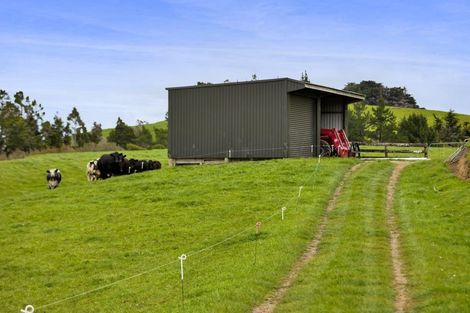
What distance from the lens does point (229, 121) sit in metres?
35.3

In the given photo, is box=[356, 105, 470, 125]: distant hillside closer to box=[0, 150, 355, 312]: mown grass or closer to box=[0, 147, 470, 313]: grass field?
box=[0, 150, 355, 312]: mown grass

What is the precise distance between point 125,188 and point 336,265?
56.9 feet

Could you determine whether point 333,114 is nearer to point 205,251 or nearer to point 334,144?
point 334,144

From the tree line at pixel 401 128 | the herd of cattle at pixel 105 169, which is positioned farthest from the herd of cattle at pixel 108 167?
the tree line at pixel 401 128

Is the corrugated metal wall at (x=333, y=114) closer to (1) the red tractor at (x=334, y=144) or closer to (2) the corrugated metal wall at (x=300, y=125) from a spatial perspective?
(1) the red tractor at (x=334, y=144)

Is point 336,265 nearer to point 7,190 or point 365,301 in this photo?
point 365,301

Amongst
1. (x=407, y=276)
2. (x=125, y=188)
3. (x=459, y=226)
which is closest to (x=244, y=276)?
(x=407, y=276)

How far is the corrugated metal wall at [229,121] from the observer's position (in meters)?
33.9

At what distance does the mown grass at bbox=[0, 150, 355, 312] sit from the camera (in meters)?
12.1

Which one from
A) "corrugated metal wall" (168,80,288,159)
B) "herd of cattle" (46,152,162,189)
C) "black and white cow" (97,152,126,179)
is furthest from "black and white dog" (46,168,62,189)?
"corrugated metal wall" (168,80,288,159)

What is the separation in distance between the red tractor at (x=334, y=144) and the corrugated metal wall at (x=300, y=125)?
1.51 meters

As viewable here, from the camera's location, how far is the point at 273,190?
2325 cm

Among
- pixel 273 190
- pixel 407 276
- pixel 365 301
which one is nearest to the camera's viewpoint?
pixel 365 301

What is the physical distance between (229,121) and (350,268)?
23802mm
